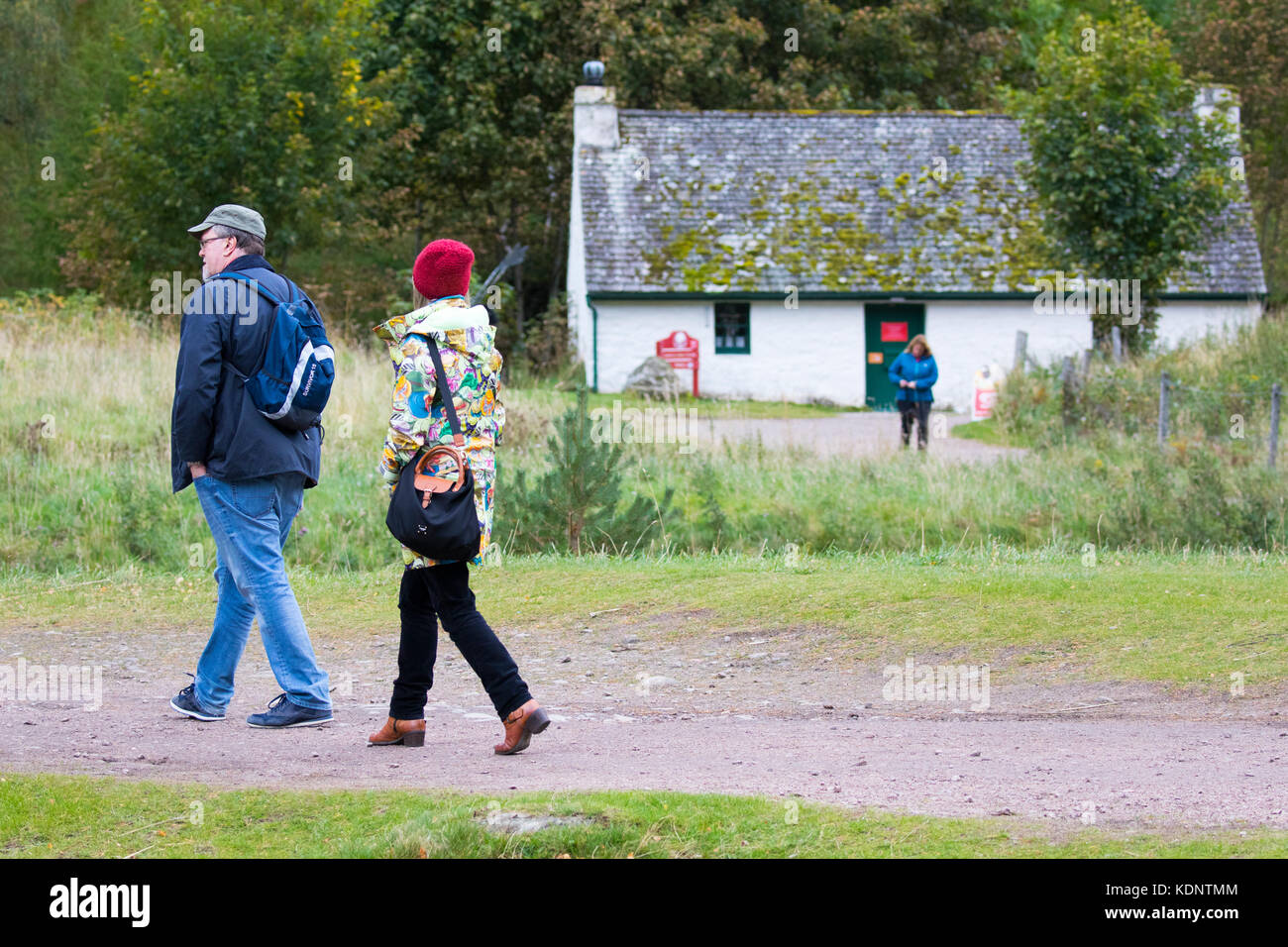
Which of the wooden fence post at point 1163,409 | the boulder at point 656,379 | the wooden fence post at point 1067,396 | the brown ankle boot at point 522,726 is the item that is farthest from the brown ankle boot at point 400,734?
the boulder at point 656,379

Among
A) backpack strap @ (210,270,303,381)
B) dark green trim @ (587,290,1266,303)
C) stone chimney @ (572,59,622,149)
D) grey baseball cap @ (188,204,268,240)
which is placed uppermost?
stone chimney @ (572,59,622,149)

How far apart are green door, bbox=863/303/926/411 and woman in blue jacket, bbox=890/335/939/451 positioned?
12.2 metres

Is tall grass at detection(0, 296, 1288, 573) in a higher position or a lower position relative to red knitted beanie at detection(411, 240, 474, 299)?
lower

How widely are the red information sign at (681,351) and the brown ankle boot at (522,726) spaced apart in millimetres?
24829

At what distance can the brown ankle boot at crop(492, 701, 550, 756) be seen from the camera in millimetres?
5902

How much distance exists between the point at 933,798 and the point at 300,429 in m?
2.94

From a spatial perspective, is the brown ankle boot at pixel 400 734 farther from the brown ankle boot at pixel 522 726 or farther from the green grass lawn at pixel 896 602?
the green grass lawn at pixel 896 602

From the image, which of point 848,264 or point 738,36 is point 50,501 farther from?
point 738,36

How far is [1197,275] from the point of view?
103 ft

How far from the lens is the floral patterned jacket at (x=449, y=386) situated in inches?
225

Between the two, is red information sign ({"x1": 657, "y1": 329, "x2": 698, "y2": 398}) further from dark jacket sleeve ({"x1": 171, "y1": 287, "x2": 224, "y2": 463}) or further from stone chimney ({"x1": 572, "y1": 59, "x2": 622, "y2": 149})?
dark jacket sleeve ({"x1": 171, "y1": 287, "x2": 224, "y2": 463})

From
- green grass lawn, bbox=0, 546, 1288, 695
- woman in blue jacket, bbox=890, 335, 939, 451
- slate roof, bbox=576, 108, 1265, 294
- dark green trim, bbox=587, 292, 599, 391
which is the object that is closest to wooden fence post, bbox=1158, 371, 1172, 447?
woman in blue jacket, bbox=890, 335, 939, 451

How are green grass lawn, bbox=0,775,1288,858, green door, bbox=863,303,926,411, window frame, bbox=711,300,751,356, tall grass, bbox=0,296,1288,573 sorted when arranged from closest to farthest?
green grass lawn, bbox=0,775,1288,858 < tall grass, bbox=0,296,1288,573 < window frame, bbox=711,300,751,356 < green door, bbox=863,303,926,411
